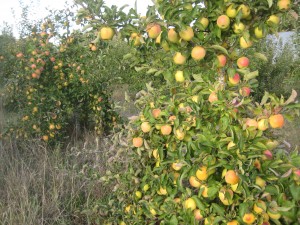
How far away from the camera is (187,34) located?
133cm

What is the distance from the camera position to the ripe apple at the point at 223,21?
133cm

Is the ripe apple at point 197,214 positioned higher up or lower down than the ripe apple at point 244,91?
lower down

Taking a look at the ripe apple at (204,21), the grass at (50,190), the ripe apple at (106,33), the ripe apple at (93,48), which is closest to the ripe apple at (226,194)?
the ripe apple at (204,21)

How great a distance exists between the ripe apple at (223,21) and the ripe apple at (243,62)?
0.59 feet

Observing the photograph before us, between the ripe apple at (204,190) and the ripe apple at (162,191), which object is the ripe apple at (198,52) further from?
the ripe apple at (162,191)

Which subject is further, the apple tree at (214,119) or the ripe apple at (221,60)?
the ripe apple at (221,60)

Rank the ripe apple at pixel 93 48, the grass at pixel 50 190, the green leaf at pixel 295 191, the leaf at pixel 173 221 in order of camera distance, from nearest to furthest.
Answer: the green leaf at pixel 295 191, the leaf at pixel 173 221, the grass at pixel 50 190, the ripe apple at pixel 93 48

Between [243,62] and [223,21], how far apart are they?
213mm

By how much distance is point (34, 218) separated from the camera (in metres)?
2.26

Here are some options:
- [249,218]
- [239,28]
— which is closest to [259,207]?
[249,218]

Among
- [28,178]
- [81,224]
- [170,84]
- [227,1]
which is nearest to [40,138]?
[28,178]

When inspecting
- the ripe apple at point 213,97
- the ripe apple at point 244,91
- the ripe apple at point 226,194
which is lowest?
the ripe apple at point 226,194

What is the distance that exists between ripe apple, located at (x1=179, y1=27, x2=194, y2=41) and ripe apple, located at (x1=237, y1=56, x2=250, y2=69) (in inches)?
10.2

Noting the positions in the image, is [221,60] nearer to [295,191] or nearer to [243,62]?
[243,62]
